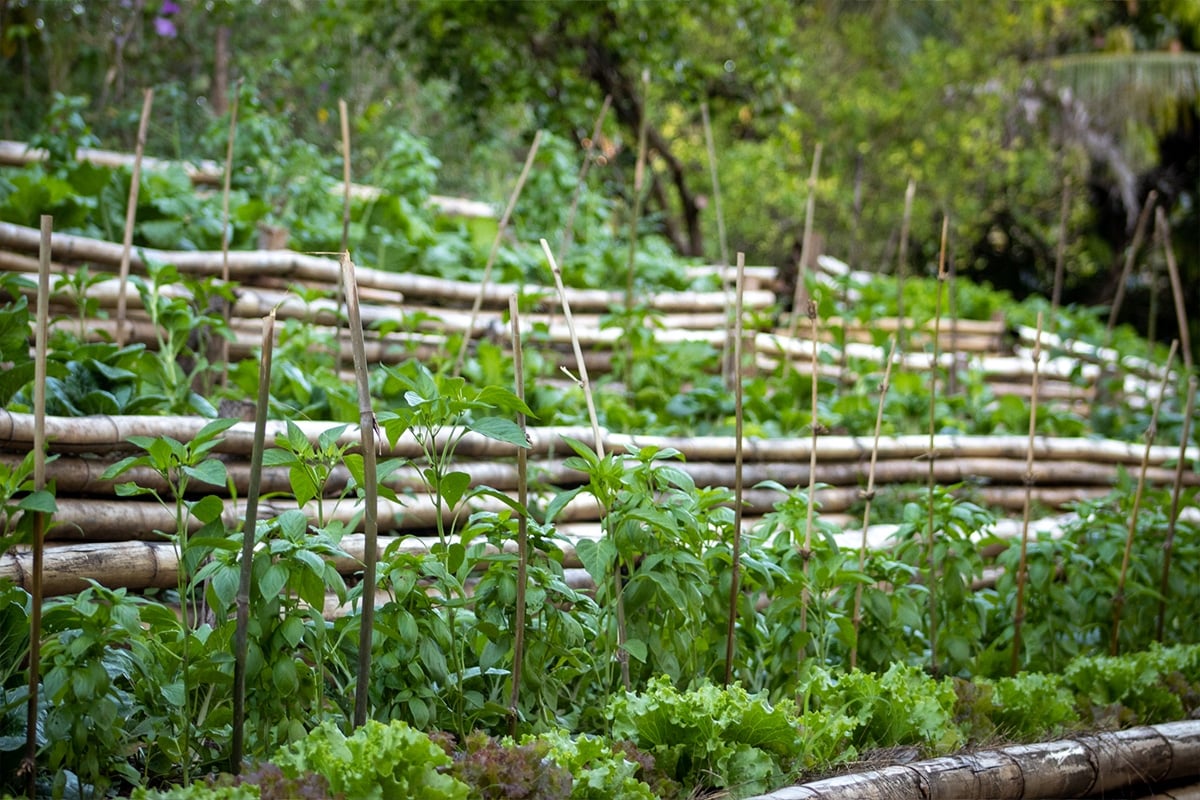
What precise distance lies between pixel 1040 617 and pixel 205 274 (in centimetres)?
311

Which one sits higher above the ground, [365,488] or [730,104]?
[730,104]

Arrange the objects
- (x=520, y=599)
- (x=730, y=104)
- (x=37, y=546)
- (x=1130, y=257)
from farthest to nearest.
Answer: (x=730, y=104)
(x=1130, y=257)
(x=520, y=599)
(x=37, y=546)

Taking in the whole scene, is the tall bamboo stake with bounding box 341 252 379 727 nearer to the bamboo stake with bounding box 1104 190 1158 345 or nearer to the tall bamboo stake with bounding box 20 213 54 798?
the tall bamboo stake with bounding box 20 213 54 798

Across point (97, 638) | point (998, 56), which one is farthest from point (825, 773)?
point (998, 56)

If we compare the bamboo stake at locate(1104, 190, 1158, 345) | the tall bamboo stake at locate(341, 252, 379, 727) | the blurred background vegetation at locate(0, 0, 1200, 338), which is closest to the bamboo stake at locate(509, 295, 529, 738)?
the tall bamboo stake at locate(341, 252, 379, 727)

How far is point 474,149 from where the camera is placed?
7.90m

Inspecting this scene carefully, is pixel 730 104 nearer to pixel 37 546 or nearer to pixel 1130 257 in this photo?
pixel 1130 257

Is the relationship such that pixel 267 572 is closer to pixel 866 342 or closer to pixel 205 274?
pixel 205 274

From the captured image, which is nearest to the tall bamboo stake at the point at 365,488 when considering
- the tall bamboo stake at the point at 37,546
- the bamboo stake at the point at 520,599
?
the bamboo stake at the point at 520,599

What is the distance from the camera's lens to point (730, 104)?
309 inches

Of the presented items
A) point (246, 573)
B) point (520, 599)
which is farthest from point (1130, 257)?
point (246, 573)

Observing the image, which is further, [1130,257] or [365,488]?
[1130,257]

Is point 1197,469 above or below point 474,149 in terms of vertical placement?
below

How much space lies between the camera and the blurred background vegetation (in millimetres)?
6945
